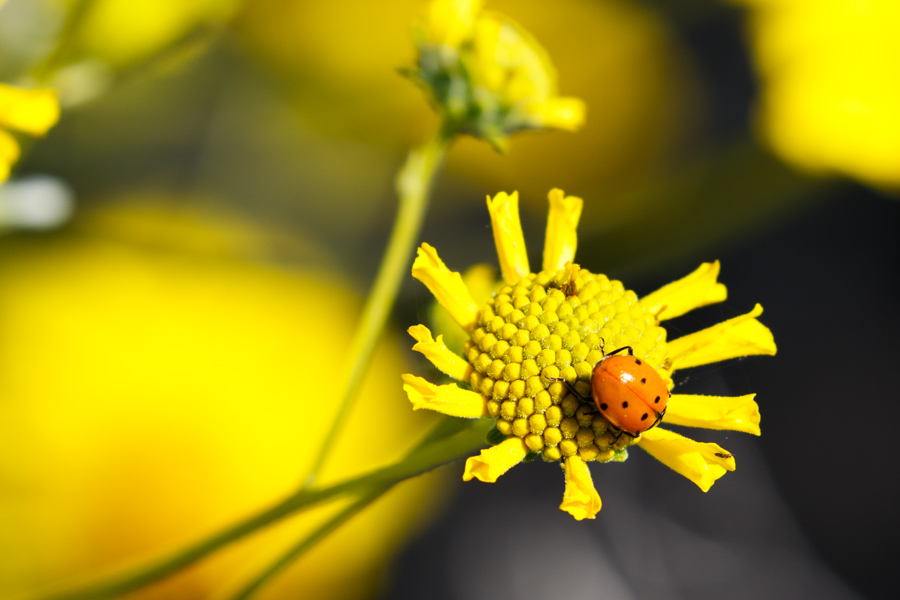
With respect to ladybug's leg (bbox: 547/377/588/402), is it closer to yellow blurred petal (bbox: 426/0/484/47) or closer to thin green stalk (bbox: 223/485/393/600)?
thin green stalk (bbox: 223/485/393/600)

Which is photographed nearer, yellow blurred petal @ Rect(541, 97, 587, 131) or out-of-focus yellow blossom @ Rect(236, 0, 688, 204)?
yellow blurred petal @ Rect(541, 97, 587, 131)

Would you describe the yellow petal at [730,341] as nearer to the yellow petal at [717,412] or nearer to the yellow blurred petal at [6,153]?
the yellow petal at [717,412]

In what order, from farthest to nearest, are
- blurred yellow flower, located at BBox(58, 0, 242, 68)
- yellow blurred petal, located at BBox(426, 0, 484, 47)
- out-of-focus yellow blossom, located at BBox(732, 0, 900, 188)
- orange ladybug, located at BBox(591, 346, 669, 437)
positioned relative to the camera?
out-of-focus yellow blossom, located at BBox(732, 0, 900, 188) → blurred yellow flower, located at BBox(58, 0, 242, 68) → yellow blurred petal, located at BBox(426, 0, 484, 47) → orange ladybug, located at BBox(591, 346, 669, 437)

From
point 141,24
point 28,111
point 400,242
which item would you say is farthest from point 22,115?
point 141,24

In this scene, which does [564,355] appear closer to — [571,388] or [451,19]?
[571,388]

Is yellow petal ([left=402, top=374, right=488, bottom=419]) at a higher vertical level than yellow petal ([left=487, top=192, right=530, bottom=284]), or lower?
lower

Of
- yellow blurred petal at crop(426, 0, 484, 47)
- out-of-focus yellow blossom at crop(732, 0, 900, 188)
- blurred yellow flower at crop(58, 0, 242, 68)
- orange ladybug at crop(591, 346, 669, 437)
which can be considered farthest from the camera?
out-of-focus yellow blossom at crop(732, 0, 900, 188)

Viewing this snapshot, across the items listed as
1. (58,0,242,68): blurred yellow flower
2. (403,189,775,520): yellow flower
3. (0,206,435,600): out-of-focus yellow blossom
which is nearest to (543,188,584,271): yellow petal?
(403,189,775,520): yellow flower
